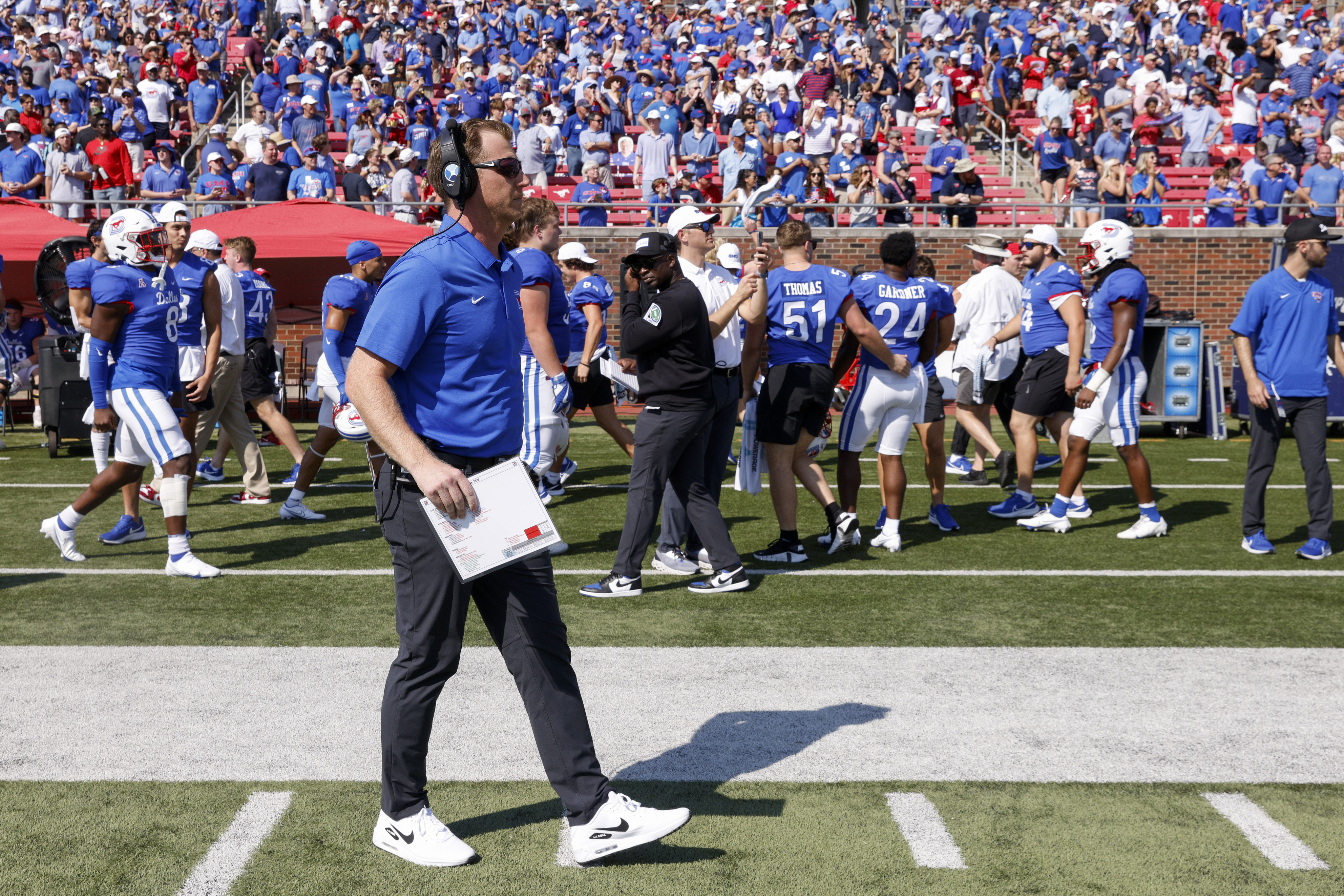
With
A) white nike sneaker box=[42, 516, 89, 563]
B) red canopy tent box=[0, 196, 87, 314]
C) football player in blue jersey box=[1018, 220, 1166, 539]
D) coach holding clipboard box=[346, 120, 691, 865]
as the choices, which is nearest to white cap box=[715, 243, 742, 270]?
football player in blue jersey box=[1018, 220, 1166, 539]

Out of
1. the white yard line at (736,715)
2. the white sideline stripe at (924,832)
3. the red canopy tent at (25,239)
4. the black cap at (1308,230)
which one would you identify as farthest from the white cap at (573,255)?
the red canopy tent at (25,239)

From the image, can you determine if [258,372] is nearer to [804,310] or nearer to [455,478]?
[804,310]

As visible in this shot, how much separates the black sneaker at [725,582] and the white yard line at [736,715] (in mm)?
1019

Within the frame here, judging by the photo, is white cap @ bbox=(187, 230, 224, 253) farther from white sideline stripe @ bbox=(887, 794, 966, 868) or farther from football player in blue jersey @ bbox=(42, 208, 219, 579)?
white sideline stripe @ bbox=(887, 794, 966, 868)

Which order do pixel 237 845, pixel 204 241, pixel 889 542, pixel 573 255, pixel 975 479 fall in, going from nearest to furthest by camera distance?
pixel 237 845 < pixel 889 542 < pixel 204 241 < pixel 573 255 < pixel 975 479

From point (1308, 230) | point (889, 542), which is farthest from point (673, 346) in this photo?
point (1308, 230)

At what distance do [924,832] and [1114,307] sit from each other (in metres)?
4.90

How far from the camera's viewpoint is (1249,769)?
390 centimetres

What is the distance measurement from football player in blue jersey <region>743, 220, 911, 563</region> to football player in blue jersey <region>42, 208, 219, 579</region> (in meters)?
3.15

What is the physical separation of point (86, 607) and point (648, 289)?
3.12 m

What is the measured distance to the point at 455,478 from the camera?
3078 millimetres

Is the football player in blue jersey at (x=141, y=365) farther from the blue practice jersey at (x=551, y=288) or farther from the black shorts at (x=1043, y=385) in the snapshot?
the black shorts at (x=1043, y=385)

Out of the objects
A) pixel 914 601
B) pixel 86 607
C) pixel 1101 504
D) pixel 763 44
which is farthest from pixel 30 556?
pixel 763 44

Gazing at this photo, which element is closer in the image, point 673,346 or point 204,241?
point 673,346
